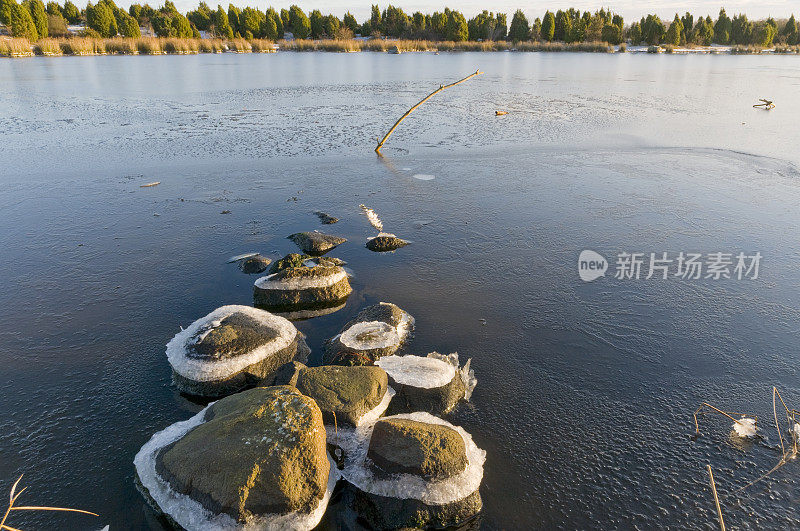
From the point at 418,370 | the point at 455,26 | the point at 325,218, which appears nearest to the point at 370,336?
the point at 418,370

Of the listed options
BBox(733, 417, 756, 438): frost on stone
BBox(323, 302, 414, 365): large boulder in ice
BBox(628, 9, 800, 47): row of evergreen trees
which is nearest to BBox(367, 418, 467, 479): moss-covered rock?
BBox(323, 302, 414, 365): large boulder in ice

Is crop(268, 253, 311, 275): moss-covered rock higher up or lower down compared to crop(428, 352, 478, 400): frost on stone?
higher up

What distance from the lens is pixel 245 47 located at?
48.5 m

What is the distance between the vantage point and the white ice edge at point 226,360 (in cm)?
436

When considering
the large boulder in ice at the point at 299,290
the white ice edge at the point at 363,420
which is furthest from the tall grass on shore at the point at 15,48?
the white ice edge at the point at 363,420

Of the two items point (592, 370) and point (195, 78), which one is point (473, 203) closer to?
point (592, 370)

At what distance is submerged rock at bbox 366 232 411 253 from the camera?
711cm

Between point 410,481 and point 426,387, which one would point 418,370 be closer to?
point 426,387

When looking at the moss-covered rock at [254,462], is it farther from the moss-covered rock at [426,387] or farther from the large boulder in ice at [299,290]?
the large boulder in ice at [299,290]

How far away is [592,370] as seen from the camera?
4.61 metres

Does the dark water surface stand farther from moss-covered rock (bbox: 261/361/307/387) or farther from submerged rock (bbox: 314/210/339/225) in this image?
moss-covered rock (bbox: 261/361/307/387)

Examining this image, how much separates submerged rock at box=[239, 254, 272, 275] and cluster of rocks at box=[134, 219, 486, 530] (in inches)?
62.3

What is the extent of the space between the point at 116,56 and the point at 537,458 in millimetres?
48973

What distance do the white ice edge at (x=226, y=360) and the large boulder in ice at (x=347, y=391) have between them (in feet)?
2.16
